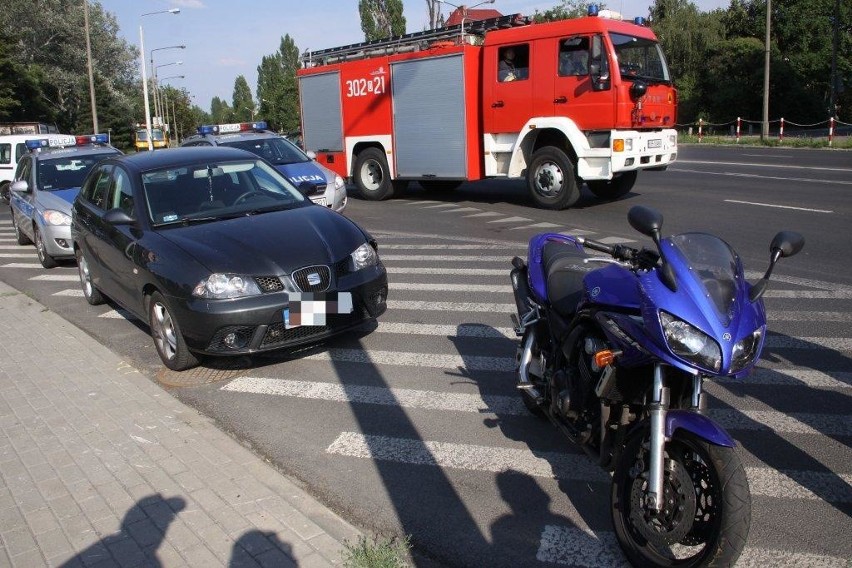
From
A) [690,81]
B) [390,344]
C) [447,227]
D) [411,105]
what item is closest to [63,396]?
[390,344]

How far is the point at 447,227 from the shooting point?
1297cm

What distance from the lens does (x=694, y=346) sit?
297 cm

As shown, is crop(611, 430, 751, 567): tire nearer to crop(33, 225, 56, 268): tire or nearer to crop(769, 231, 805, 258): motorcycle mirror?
crop(769, 231, 805, 258): motorcycle mirror

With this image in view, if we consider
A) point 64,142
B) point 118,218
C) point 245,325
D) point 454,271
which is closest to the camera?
point 245,325

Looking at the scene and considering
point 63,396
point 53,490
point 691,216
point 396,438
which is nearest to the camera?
point 53,490

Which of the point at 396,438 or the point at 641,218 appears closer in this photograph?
the point at 641,218

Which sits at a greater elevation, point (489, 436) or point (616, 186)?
point (616, 186)

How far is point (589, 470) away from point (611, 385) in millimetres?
935

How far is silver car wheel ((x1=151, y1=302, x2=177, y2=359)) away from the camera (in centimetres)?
606

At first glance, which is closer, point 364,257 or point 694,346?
point 694,346

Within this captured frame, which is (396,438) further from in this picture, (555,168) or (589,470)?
(555,168)

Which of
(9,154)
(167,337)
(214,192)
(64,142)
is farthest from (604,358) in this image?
(9,154)

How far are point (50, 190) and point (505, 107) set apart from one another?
25.3 feet

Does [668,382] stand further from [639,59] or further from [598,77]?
[639,59]
